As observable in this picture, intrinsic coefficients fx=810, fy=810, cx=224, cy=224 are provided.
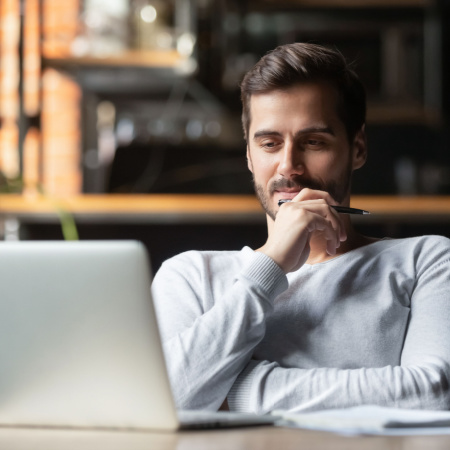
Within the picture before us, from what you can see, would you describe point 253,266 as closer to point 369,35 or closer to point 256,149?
point 256,149

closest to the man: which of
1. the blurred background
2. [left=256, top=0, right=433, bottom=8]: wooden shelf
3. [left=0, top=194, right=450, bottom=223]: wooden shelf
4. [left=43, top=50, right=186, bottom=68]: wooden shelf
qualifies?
[left=0, top=194, right=450, bottom=223]: wooden shelf

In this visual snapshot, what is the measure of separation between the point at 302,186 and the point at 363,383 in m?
0.43

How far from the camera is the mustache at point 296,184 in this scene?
4.78 ft

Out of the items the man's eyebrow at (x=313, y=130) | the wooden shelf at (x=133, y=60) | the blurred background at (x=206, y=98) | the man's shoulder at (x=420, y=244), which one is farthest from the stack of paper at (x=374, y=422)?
the blurred background at (x=206, y=98)

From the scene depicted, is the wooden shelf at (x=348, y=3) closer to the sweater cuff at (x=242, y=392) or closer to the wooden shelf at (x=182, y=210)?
the wooden shelf at (x=182, y=210)

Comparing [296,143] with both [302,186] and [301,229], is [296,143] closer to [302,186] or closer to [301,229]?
[302,186]

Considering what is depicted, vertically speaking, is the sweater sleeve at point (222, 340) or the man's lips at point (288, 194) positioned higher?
the man's lips at point (288, 194)

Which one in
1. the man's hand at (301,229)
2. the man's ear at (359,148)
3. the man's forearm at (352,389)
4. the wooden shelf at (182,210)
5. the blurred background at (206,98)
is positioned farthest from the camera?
the blurred background at (206,98)

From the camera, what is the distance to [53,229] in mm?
3027

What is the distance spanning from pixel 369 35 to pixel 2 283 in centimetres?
364

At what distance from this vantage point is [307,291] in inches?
54.2

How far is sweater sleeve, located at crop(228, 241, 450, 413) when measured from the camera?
1162 millimetres

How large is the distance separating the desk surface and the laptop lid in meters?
0.03

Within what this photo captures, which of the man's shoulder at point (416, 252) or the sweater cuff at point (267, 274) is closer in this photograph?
the sweater cuff at point (267, 274)
